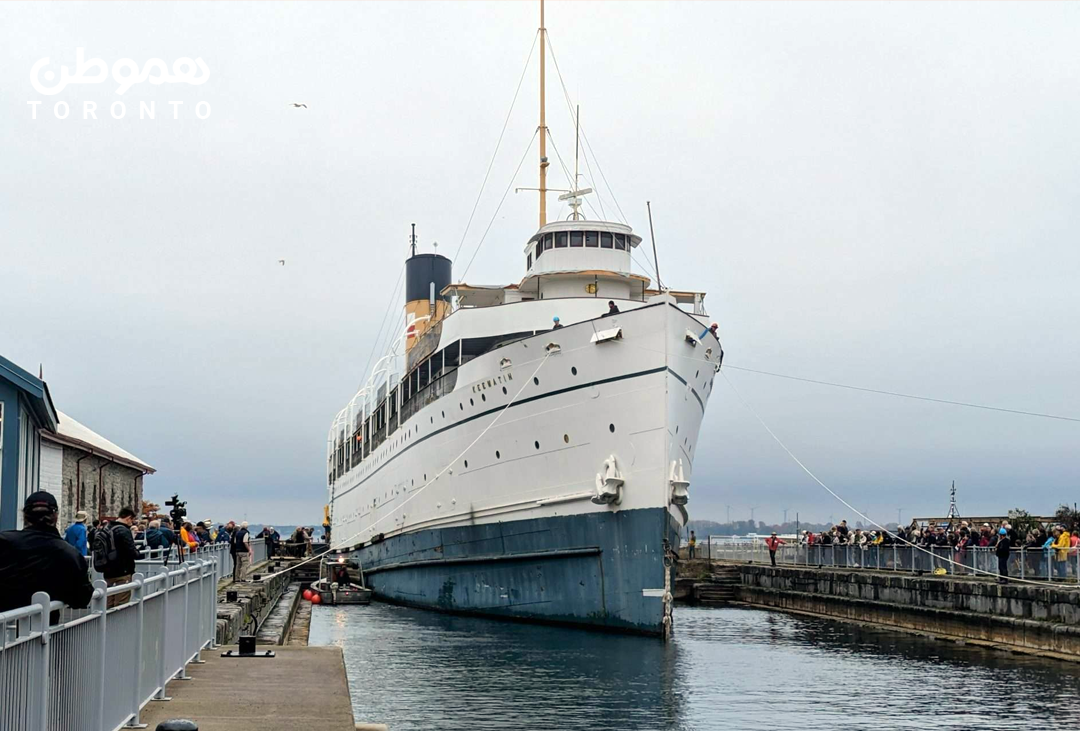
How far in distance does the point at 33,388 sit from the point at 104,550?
9261 mm

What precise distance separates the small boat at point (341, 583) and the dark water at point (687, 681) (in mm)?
8380

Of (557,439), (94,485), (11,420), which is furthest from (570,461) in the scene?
(94,485)

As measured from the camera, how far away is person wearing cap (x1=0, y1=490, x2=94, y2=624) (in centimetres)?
600

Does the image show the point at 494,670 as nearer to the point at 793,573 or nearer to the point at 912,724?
the point at 912,724

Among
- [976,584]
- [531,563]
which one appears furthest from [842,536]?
[531,563]

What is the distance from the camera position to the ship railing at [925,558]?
23047mm

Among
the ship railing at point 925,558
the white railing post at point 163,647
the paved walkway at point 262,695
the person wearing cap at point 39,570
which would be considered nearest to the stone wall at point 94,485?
the paved walkway at point 262,695

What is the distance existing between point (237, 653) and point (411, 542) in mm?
19318

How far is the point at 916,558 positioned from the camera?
29812mm

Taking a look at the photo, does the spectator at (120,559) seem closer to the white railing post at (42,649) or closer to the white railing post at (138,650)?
the white railing post at (138,650)

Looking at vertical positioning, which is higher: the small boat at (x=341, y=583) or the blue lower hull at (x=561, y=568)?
the blue lower hull at (x=561, y=568)

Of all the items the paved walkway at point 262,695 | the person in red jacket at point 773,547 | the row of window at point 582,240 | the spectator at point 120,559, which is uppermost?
the row of window at point 582,240

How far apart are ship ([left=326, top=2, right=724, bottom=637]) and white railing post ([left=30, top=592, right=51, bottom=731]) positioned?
1801cm

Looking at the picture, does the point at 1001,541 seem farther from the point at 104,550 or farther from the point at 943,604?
the point at 104,550
